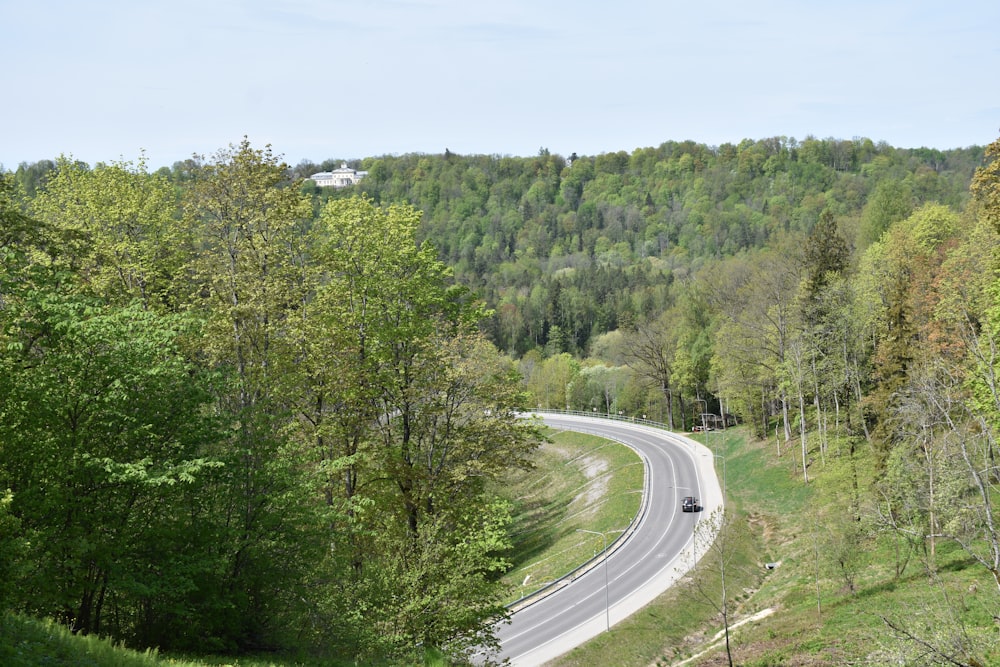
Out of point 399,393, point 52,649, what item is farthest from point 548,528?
point 52,649

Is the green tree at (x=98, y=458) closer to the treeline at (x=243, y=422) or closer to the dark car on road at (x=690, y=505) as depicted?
the treeline at (x=243, y=422)

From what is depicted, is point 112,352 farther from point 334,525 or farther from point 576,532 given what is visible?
point 576,532

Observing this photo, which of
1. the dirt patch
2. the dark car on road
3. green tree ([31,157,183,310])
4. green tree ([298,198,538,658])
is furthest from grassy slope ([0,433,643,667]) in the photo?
green tree ([31,157,183,310])

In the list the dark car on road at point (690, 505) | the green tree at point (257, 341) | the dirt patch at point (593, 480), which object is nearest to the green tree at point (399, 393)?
the green tree at point (257, 341)

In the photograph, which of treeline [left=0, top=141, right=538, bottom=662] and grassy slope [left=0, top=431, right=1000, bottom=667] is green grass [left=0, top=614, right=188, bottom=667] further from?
treeline [left=0, top=141, right=538, bottom=662]

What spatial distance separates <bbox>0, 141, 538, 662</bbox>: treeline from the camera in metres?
16.2

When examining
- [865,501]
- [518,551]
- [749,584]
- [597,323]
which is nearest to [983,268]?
[865,501]

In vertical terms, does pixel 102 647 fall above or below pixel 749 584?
above

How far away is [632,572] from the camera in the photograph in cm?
4694

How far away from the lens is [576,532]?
5850cm

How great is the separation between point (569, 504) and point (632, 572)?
23.4 metres

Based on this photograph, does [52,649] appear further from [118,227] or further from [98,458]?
[118,227]

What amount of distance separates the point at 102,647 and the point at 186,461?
3983 mm

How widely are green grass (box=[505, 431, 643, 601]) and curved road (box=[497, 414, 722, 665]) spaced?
146 centimetres
